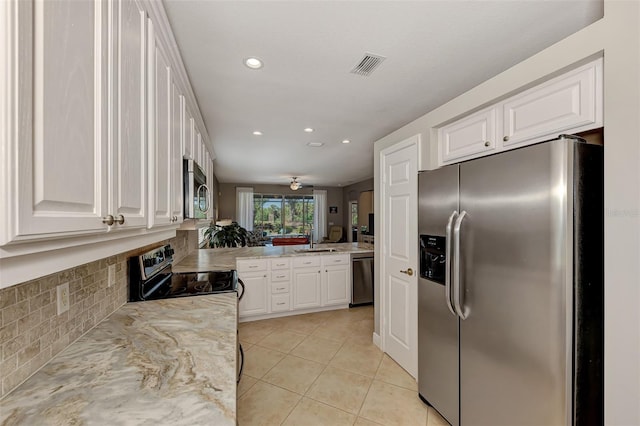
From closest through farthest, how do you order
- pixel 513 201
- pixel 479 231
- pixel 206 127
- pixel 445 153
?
1. pixel 513 201
2. pixel 479 231
3. pixel 445 153
4. pixel 206 127

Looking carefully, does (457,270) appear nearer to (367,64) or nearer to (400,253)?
(400,253)

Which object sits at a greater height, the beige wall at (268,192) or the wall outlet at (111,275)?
the beige wall at (268,192)

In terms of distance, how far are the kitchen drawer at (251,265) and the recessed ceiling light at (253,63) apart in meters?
2.36

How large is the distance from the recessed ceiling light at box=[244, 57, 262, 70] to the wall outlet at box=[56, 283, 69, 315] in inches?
65.1

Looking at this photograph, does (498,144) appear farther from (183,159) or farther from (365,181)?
(365,181)

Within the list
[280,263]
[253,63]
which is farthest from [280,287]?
[253,63]

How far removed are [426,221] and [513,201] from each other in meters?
0.66

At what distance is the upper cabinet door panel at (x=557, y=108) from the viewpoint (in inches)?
49.2

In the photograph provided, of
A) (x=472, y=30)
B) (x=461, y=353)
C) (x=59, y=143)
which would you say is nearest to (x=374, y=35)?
(x=472, y=30)

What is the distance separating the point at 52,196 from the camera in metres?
0.59

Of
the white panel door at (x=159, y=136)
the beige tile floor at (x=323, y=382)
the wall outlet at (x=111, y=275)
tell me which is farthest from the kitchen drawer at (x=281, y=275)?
the white panel door at (x=159, y=136)

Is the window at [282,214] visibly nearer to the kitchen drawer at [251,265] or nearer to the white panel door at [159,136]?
the kitchen drawer at [251,265]

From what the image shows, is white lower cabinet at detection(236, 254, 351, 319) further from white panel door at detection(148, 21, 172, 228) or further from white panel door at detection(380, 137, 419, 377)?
white panel door at detection(148, 21, 172, 228)

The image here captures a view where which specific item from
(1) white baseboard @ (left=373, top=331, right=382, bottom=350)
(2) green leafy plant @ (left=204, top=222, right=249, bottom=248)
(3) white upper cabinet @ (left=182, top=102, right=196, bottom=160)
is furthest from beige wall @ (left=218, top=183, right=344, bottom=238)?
(1) white baseboard @ (left=373, top=331, right=382, bottom=350)
